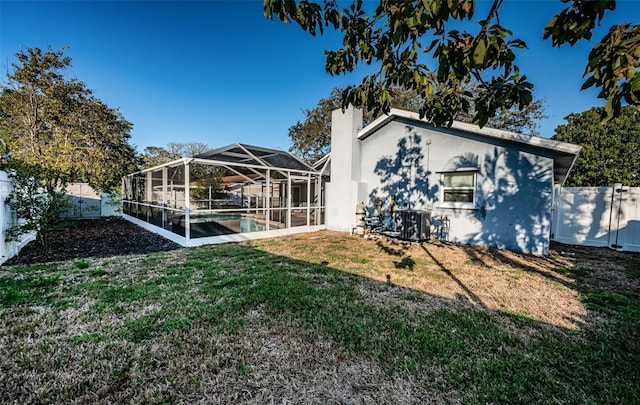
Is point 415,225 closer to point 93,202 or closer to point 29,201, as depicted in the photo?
point 29,201

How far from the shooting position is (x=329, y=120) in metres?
18.8

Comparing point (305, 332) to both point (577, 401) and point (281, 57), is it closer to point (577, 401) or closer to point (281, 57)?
point (577, 401)

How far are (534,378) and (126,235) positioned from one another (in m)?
11.3

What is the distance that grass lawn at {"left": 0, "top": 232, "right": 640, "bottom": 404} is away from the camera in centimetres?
195

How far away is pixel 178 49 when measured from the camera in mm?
9008

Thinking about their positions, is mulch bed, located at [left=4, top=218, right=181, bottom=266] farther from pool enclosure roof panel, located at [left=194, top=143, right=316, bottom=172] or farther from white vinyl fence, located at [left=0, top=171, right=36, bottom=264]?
pool enclosure roof panel, located at [left=194, top=143, right=316, bottom=172]

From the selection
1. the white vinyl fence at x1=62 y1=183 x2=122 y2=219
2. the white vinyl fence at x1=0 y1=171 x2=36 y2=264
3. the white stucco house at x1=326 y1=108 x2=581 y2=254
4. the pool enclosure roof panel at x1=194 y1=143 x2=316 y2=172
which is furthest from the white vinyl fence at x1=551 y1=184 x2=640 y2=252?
the white vinyl fence at x1=62 y1=183 x2=122 y2=219

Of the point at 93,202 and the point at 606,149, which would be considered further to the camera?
the point at 606,149

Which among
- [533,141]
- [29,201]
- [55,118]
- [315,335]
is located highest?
[55,118]

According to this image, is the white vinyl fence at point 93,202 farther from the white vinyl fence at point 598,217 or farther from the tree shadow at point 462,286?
the white vinyl fence at point 598,217

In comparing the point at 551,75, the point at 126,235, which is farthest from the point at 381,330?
the point at 551,75

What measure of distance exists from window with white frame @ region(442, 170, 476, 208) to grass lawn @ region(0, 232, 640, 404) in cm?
316

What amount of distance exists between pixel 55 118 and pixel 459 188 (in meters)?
17.9

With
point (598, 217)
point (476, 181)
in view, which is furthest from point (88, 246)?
point (598, 217)
